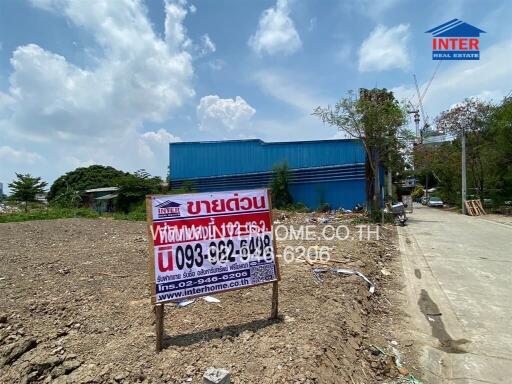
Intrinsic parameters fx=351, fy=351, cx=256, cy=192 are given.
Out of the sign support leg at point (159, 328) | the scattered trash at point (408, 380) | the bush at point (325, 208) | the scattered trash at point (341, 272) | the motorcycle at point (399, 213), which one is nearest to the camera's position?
the scattered trash at point (408, 380)

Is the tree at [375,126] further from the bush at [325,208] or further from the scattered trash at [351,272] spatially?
the scattered trash at [351,272]

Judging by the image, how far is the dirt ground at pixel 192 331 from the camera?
314 cm

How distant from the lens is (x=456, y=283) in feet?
21.2

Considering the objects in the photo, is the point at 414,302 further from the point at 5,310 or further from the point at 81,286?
the point at 5,310

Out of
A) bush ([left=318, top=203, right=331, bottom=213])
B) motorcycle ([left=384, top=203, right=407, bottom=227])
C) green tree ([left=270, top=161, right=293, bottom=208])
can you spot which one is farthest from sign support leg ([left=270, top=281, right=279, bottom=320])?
green tree ([left=270, top=161, right=293, bottom=208])

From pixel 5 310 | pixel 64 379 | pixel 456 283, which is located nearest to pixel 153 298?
pixel 64 379

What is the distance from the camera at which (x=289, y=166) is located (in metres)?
24.4

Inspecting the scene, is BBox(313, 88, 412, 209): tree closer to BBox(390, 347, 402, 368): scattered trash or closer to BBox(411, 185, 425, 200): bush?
BBox(390, 347, 402, 368): scattered trash

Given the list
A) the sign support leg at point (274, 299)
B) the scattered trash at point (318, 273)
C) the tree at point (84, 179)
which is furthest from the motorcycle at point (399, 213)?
the tree at point (84, 179)

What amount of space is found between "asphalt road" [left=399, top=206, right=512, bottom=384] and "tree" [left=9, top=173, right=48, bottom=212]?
106 ft

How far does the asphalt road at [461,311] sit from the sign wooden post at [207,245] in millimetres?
1910

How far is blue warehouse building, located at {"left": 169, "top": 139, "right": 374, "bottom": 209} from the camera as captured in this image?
2312 centimetres

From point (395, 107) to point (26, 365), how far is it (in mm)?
19079

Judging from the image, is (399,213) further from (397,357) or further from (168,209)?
(168,209)
